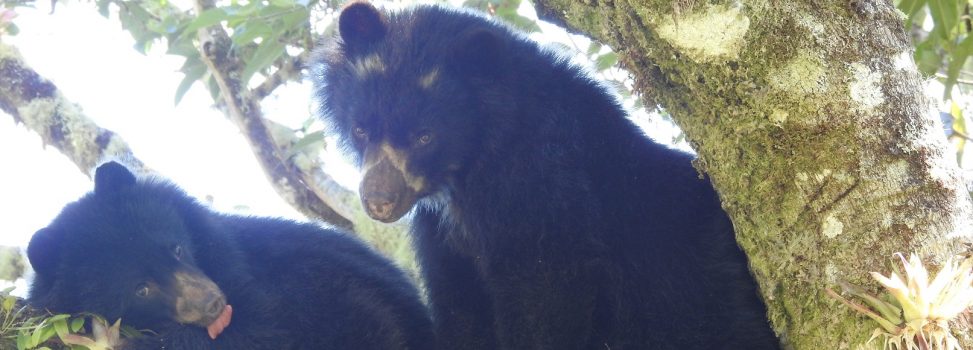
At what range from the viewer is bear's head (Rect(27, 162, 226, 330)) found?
4617 millimetres

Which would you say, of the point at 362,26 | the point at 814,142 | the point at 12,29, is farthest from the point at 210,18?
the point at 814,142

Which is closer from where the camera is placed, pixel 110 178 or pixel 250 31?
pixel 110 178

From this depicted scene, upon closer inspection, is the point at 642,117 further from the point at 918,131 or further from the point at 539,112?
the point at 918,131

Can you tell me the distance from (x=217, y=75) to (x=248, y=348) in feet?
10.7

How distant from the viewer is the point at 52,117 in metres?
6.89

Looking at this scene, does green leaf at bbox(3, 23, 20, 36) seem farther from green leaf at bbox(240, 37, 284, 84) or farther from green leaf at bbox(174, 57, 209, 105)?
green leaf at bbox(240, 37, 284, 84)

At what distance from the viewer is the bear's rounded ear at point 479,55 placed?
483 centimetres

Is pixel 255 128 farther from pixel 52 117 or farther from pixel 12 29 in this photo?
pixel 12 29

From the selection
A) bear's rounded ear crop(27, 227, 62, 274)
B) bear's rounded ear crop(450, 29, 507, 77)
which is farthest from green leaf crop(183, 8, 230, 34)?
bear's rounded ear crop(450, 29, 507, 77)

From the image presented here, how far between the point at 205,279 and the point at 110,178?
3.04 ft

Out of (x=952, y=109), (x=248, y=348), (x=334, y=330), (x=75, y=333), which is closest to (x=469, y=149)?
(x=334, y=330)

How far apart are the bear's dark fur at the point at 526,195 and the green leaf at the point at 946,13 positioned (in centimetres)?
200

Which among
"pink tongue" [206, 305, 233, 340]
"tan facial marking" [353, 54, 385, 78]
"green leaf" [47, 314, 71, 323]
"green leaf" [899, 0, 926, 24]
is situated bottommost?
"pink tongue" [206, 305, 233, 340]

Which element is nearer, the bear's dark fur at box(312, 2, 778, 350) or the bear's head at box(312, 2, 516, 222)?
the bear's dark fur at box(312, 2, 778, 350)
